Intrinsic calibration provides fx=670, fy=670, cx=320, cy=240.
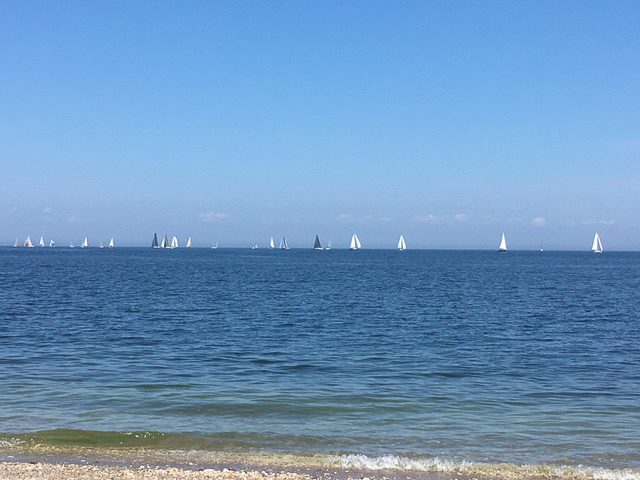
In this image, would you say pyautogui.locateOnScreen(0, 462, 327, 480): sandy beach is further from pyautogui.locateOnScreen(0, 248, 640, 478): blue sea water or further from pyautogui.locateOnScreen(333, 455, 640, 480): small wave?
pyautogui.locateOnScreen(0, 248, 640, 478): blue sea water

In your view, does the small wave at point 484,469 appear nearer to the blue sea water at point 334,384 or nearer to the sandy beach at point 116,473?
the blue sea water at point 334,384

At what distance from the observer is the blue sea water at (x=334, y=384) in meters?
15.8

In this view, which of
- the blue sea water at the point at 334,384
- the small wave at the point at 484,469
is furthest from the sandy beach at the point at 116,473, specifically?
the blue sea water at the point at 334,384

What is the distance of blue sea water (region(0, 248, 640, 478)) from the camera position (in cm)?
1580

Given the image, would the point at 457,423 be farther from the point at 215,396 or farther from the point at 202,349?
the point at 202,349

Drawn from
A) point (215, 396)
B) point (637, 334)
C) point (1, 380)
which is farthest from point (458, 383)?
point (637, 334)

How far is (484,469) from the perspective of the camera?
45.7 ft

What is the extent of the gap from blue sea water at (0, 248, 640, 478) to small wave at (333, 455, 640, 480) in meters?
0.06

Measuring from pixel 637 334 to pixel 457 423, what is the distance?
24265mm

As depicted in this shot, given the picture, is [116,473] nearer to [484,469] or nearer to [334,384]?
[484,469]

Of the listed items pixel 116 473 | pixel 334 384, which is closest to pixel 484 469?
pixel 116 473

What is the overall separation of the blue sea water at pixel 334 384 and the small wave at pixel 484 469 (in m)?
0.06

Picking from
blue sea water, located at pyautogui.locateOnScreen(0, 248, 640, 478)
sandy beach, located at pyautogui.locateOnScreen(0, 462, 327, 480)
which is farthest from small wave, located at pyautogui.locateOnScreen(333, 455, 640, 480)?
sandy beach, located at pyautogui.locateOnScreen(0, 462, 327, 480)

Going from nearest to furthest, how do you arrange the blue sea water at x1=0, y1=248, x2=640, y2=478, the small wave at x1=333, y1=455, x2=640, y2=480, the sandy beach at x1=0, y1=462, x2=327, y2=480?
the sandy beach at x1=0, y1=462, x2=327, y2=480 → the small wave at x1=333, y1=455, x2=640, y2=480 → the blue sea water at x1=0, y1=248, x2=640, y2=478
